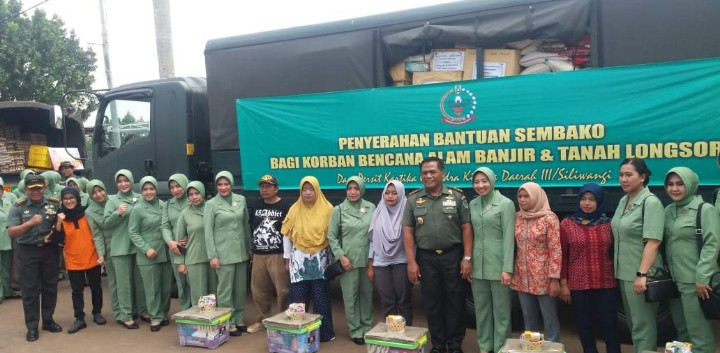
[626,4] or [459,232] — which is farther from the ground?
[626,4]

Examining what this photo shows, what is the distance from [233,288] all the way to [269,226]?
652mm

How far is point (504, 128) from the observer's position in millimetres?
4035

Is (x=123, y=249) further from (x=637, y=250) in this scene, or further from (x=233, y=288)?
(x=637, y=250)

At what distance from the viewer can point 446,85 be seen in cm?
420

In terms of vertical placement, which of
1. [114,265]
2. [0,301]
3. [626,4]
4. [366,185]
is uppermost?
[626,4]

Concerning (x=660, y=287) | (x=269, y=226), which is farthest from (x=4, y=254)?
(x=660, y=287)

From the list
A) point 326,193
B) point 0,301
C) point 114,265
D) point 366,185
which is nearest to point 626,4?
point 366,185

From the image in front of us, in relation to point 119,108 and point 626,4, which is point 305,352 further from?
point 119,108

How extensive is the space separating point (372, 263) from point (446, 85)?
4.74 ft

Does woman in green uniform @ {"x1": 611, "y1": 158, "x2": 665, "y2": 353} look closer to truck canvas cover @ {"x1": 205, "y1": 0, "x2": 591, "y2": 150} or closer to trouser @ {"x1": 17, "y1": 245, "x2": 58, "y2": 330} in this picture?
truck canvas cover @ {"x1": 205, "y1": 0, "x2": 591, "y2": 150}

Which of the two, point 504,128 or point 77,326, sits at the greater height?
point 504,128

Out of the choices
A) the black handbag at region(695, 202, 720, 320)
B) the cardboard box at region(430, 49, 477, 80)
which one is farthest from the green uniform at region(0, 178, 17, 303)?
the black handbag at region(695, 202, 720, 320)

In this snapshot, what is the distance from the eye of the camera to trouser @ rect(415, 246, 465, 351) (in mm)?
3836

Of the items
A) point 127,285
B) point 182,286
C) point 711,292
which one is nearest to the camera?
point 711,292
